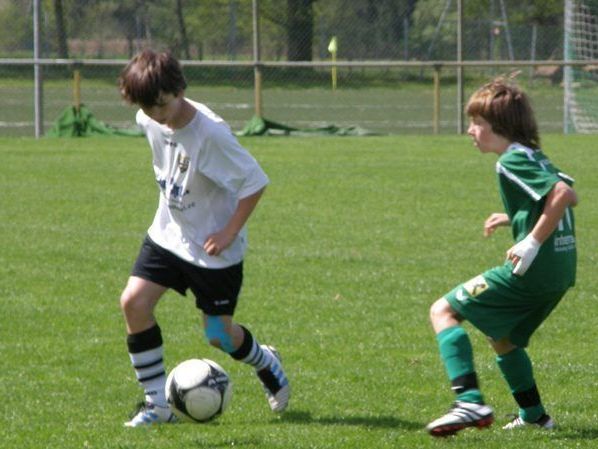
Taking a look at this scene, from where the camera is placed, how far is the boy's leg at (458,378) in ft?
15.2

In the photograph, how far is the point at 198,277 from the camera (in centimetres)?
522

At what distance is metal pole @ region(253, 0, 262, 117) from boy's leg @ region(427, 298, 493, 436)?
16534mm

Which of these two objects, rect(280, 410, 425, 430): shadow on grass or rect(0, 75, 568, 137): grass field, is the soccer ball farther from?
rect(0, 75, 568, 137): grass field

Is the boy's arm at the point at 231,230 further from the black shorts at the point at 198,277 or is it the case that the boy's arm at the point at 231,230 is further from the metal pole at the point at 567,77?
the metal pole at the point at 567,77

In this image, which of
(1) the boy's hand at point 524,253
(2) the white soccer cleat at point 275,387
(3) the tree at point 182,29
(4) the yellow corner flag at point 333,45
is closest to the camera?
(1) the boy's hand at point 524,253

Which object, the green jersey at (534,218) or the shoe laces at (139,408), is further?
the shoe laces at (139,408)

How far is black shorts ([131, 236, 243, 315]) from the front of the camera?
5215 mm

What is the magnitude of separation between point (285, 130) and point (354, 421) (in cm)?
1649

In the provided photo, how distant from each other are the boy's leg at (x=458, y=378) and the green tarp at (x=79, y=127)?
16.6 metres

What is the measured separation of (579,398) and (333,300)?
269 centimetres

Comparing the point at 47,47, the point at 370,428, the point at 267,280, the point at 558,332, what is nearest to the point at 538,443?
the point at 370,428

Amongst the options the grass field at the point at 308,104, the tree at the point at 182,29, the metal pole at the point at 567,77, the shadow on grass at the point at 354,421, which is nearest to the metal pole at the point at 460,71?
the grass field at the point at 308,104

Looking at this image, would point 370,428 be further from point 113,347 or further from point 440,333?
point 113,347

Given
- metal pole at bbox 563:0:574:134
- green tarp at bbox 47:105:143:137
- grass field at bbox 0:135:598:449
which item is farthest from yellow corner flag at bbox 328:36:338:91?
grass field at bbox 0:135:598:449
